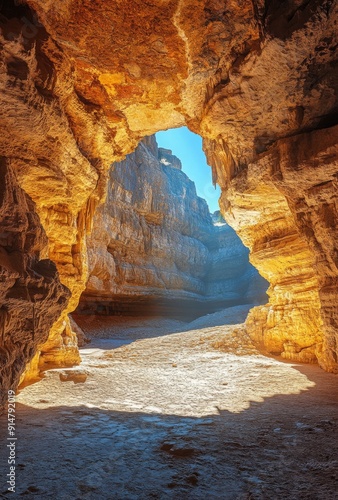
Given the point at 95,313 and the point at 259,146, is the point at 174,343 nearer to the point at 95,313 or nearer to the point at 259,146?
the point at 259,146

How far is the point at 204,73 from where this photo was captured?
5977mm

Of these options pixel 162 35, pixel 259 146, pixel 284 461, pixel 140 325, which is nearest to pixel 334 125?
pixel 259 146

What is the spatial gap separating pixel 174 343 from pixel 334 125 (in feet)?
33.9

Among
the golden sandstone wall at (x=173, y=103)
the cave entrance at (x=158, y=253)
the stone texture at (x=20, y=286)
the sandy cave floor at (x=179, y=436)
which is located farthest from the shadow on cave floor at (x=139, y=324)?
the stone texture at (x=20, y=286)

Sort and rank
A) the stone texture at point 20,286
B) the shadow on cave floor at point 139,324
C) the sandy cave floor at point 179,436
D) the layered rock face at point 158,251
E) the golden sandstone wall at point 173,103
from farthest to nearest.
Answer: the layered rock face at point 158,251 → the shadow on cave floor at point 139,324 → the golden sandstone wall at point 173,103 → the stone texture at point 20,286 → the sandy cave floor at point 179,436

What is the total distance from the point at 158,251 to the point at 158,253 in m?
0.19

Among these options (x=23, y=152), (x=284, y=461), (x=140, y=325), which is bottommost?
(x=140, y=325)

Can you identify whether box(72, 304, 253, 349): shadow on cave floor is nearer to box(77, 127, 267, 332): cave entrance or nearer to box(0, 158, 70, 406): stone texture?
box(77, 127, 267, 332): cave entrance

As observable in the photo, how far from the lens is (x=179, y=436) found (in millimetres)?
3520

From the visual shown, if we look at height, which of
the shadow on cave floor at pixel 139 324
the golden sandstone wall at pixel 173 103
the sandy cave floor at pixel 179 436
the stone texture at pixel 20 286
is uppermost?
the golden sandstone wall at pixel 173 103

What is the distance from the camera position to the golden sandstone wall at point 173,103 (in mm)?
4559

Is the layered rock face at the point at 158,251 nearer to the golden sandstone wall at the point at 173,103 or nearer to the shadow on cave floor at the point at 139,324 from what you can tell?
the shadow on cave floor at the point at 139,324

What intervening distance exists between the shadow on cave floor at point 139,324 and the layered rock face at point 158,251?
1156 mm

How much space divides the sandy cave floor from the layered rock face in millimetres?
15339
